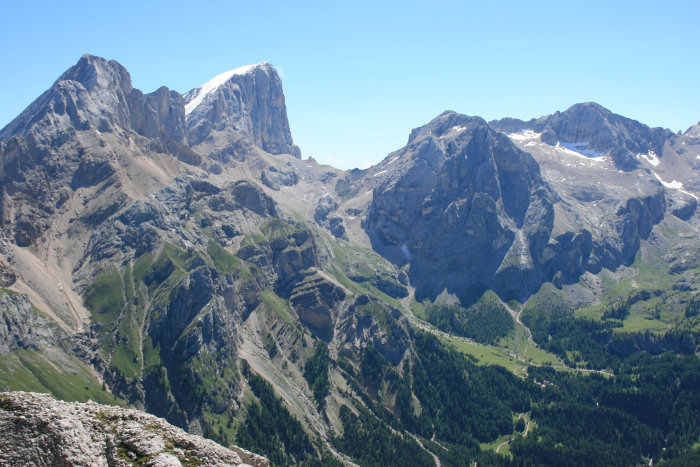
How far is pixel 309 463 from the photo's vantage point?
197000 millimetres

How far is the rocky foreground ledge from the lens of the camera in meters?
39.0

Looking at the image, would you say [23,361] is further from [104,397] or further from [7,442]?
[7,442]

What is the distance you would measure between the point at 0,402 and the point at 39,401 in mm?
2535

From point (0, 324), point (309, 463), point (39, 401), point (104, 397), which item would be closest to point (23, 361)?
point (0, 324)

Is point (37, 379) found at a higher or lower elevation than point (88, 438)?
lower

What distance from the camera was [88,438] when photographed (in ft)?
136

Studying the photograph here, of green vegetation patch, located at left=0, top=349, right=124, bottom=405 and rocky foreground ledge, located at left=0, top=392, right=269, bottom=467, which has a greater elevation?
rocky foreground ledge, located at left=0, top=392, right=269, bottom=467

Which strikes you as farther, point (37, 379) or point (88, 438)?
point (37, 379)

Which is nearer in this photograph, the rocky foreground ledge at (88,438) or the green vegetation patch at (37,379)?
the rocky foreground ledge at (88,438)

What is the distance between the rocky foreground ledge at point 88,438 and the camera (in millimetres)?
39000

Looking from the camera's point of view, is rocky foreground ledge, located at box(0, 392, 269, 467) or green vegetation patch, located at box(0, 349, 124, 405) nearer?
rocky foreground ledge, located at box(0, 392, 269, 467)

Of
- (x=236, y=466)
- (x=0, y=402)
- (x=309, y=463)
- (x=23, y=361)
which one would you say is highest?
(x=0, y=402)

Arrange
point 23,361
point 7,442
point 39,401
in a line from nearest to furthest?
point 7,442, point 39,401, point 23,361

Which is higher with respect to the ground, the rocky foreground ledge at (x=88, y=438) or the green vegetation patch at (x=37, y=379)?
the rocky foreground ledge at (x=88, y=438)
